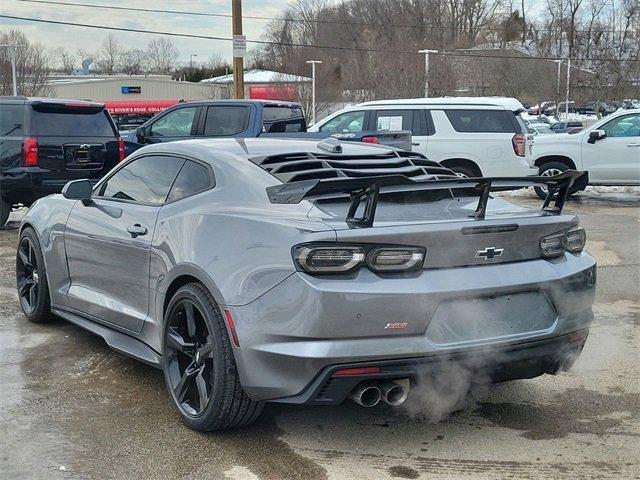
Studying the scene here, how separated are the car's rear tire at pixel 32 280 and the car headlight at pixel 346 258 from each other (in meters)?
3.09

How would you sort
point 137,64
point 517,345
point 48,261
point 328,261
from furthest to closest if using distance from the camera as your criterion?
point 137,64
point 48,261
point 517,345
point 328,261

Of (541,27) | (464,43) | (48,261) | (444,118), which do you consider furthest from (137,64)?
(48,261)

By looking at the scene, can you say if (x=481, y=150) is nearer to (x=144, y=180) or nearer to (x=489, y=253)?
(x=144, y=180)

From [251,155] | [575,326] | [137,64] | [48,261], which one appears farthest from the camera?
[137,64]

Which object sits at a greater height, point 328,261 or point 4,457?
point 328,261

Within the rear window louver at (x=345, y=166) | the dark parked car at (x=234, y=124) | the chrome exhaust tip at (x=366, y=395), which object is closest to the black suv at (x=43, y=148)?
the dark parked car at (x=234, y=124)

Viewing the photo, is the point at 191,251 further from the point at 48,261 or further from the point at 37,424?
the point at 48,261

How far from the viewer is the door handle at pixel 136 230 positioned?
437 cm

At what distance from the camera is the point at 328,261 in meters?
3.33

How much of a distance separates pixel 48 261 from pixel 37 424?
1.86m

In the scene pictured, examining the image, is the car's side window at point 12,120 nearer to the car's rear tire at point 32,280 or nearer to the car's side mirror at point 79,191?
the car's rear tire at point 32,280

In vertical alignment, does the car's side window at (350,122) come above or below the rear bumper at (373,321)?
above

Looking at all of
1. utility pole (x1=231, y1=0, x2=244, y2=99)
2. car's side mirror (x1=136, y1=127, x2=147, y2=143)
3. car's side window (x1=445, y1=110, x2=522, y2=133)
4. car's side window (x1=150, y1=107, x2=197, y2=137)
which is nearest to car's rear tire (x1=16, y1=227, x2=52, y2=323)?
car's side window (x1=150, y1=107, x2=197, y2=137)

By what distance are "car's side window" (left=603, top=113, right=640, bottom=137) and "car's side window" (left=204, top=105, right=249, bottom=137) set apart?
23.3 ft
